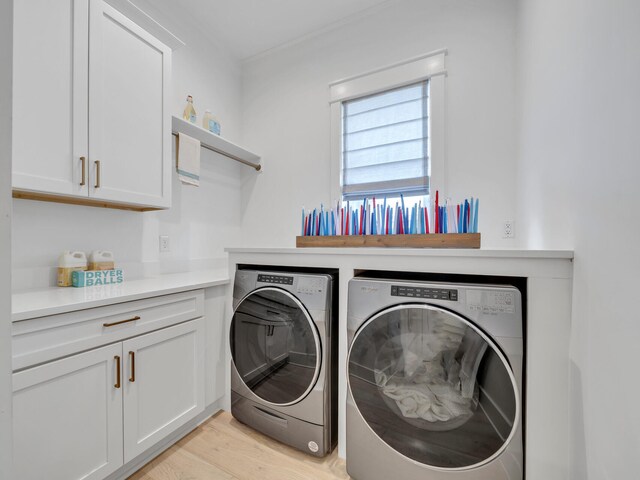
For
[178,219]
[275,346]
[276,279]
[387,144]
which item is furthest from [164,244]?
[387,144]

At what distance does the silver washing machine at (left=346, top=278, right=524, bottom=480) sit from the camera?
0.97m

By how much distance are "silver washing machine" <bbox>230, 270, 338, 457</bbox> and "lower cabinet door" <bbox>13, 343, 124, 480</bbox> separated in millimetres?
577

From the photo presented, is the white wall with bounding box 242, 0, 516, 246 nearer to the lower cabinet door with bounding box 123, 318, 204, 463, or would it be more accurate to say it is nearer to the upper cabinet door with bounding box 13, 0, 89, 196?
the lower cabinet door with bounding box 123, 318, 204, 463

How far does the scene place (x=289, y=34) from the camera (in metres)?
2.52

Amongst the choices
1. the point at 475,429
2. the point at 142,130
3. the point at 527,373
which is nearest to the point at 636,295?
the point at 527,373

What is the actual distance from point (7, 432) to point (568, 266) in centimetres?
134

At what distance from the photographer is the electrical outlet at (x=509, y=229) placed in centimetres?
186

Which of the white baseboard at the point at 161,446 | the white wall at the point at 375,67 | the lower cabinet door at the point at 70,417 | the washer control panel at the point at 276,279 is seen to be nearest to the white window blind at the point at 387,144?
the white wall at the point at 375,67

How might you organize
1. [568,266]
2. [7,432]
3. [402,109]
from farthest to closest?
1. [402,109]
2. [568,266]
3. [7,432]

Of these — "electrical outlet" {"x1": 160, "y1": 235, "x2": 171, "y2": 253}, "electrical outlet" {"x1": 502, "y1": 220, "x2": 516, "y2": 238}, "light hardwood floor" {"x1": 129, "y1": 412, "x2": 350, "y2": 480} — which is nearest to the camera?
"light hardwood floor" {"x1": 129, "y1": 412, "x2": 350, "y2": 480}

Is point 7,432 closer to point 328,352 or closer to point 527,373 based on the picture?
point 328,352

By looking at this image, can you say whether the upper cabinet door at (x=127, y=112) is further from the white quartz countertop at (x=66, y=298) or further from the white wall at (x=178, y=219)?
the white quartz countertop at (x=66, y=298)

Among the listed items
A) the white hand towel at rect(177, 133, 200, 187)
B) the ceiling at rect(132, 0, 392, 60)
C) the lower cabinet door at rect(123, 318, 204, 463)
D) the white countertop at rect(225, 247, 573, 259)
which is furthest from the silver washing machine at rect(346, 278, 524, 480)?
the ceiling at rect(132, 0, 392, 60)

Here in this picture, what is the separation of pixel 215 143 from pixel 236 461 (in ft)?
7.06
